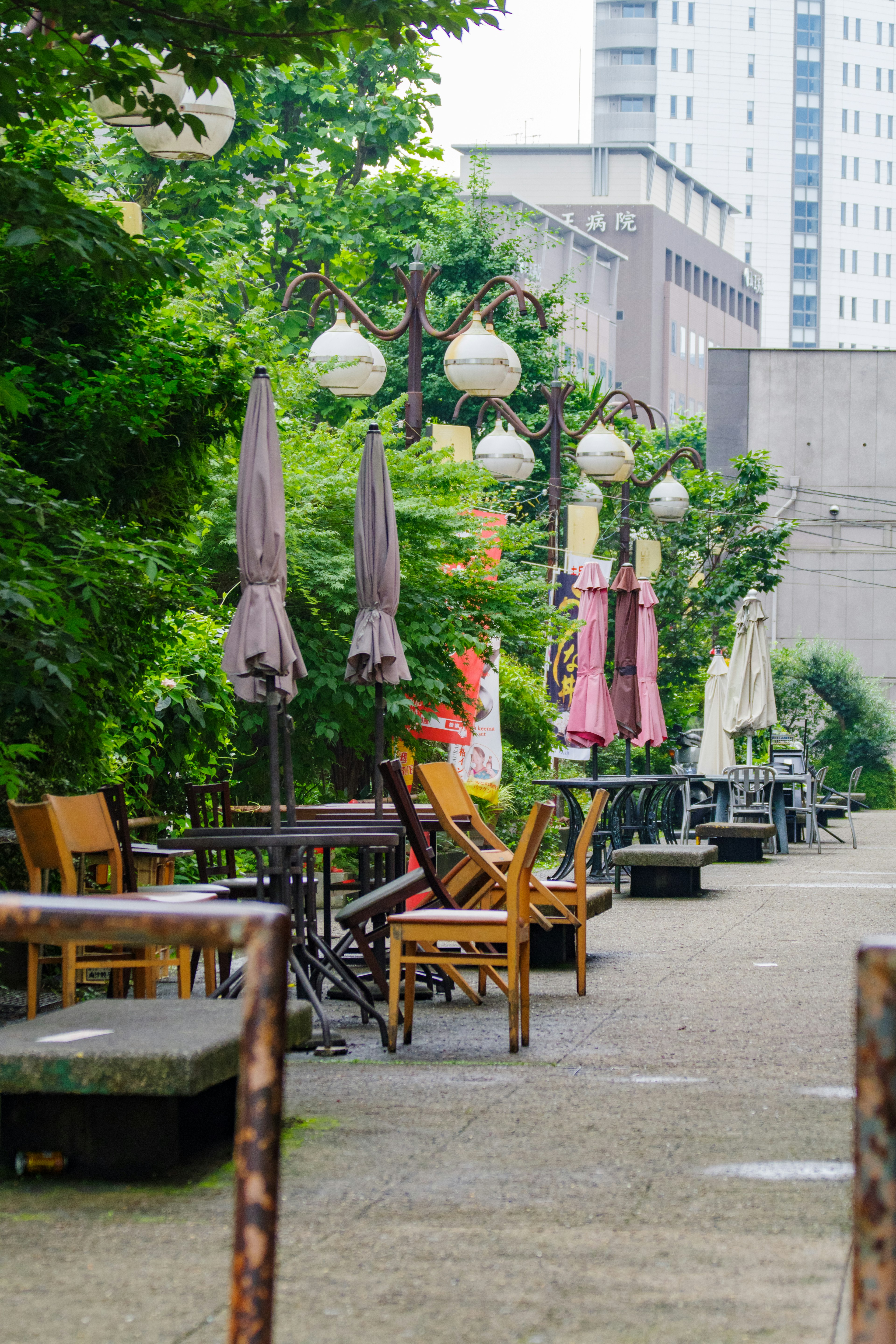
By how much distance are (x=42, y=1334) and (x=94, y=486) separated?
6.37 meters

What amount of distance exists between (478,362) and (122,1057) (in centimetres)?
1028

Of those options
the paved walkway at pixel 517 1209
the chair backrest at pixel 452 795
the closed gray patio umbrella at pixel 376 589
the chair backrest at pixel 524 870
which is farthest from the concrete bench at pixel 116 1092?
the closed gray patio umbrella at pixel 376 589

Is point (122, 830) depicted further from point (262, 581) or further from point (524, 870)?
point (524, 870)

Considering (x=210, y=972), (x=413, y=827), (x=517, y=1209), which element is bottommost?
(x=210, y=972)

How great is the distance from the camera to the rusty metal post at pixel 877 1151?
6.24 feet

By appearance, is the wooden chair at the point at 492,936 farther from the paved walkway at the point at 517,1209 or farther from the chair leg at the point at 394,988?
the paved walkway at the point at 517,1209

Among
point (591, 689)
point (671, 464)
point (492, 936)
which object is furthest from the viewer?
point (671, 464)

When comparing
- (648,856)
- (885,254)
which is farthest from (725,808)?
(885,254)

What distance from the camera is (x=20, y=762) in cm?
907

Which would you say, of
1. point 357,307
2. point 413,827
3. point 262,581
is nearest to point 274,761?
point 413,827

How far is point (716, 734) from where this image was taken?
2366 cm

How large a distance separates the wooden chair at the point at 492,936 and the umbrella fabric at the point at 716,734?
16.1 m

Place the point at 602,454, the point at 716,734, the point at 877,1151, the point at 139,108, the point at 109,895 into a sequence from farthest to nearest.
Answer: the point at 716,734, the point at 602,454, the point at 139,108, the point at 109,895, the point at 877,1151

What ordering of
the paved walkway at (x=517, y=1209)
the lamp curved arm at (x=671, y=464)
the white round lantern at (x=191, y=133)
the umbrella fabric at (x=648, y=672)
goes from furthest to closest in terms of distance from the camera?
1. the lamp curved arm at (x=671, y=464)
2. the umbrella fabric at (x=648, y=672)
3. the white round lantern at (x=191, y=133)
4. the paved walkway at (x=517, y=1209)
